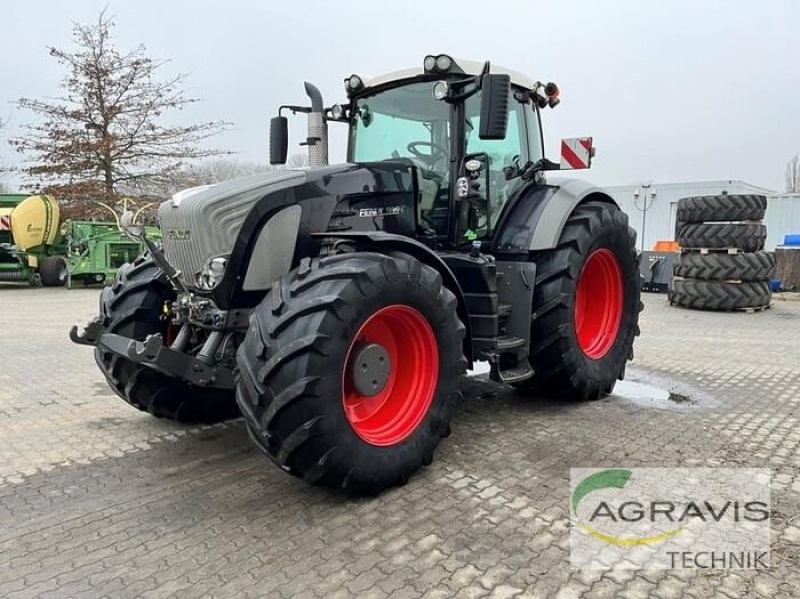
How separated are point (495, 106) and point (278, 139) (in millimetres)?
1959

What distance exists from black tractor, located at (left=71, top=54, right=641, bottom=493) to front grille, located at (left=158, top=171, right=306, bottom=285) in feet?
0.04

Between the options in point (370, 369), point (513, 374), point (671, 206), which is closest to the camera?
point (370, 369)

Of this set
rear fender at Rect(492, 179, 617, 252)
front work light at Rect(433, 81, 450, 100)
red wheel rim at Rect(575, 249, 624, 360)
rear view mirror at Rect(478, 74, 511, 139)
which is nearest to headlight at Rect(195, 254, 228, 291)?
rear view mirror at Rect(478, 74, 511, 139)

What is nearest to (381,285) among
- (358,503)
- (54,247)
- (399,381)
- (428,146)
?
(399,381)

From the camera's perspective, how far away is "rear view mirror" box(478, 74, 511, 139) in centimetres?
362

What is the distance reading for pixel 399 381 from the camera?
3523mm

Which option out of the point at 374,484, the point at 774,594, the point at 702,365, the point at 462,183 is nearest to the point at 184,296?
the point at 374,484

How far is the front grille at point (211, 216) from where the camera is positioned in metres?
3.37

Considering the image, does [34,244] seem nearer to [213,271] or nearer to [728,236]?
[213,271]

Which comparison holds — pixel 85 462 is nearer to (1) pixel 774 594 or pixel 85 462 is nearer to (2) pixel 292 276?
(2) pixel 292 276

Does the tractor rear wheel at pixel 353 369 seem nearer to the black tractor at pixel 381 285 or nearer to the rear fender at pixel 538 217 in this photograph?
the black tractor at pixel 381 285

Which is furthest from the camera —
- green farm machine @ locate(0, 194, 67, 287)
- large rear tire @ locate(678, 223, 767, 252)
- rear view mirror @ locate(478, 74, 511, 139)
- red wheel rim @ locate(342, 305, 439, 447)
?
green farm machine @ locate(0, 194, 67, 287)

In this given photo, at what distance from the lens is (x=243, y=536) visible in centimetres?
278

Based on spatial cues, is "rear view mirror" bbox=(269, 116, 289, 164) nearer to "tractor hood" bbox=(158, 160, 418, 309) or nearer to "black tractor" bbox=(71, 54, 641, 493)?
"black tractor" bbox=(71, 54, 641, 493)
